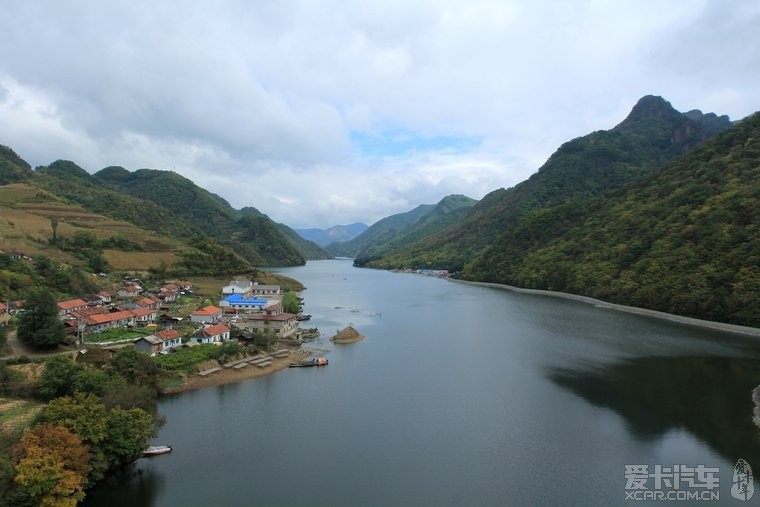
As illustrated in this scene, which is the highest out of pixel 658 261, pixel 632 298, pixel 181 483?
pixel 658 261

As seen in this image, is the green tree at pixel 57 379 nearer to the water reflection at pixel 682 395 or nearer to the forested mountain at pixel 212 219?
the water reflection at pixel 682 395

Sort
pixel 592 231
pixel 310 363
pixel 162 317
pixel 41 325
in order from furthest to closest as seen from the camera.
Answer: pixel 592 231
pixel 162 317
pixel 310 363
pixel 41 325

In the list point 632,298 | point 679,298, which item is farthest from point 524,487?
point 632,298

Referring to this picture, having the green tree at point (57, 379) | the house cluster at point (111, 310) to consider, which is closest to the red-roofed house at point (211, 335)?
the house cluster at point (111, 310)

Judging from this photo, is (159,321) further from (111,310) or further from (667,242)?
(667,242)

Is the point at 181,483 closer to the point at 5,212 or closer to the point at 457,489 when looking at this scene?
the point at 457,489

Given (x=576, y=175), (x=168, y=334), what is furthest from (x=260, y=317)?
(x=576, y=175)

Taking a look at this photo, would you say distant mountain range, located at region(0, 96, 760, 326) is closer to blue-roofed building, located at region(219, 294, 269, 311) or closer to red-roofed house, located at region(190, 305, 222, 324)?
red-roofed house, located at region(190, 305, 222, 324)
